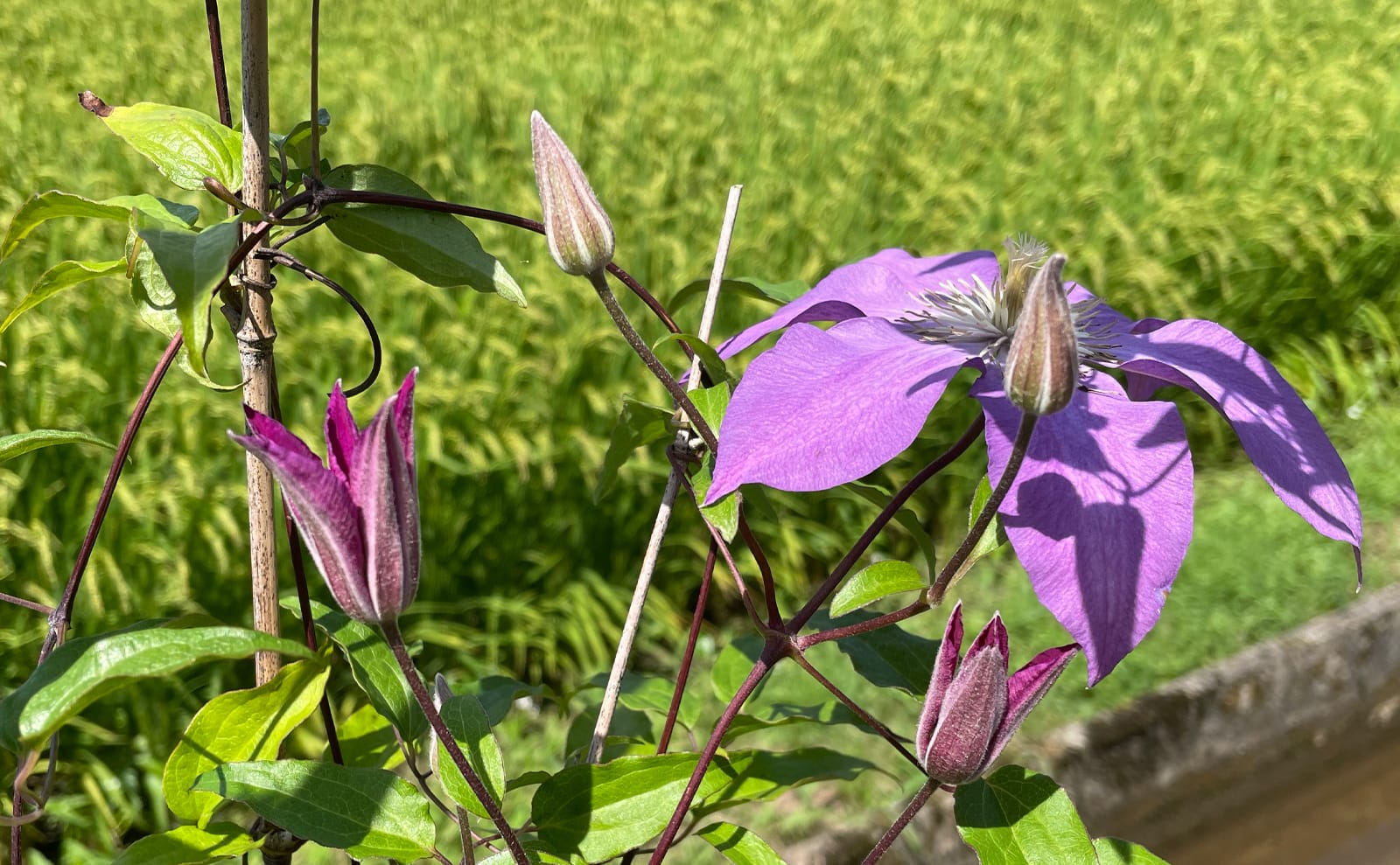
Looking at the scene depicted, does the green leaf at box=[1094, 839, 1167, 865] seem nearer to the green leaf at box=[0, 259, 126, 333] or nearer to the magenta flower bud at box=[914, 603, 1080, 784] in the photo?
the magenta flower bud at box=[914, 603, 1080, 784]

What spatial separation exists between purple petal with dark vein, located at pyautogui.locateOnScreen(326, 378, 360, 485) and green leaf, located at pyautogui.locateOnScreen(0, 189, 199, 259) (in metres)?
0.12

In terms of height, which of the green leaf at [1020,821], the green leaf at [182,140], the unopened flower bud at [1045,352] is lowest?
the green leaf at [1020,821]

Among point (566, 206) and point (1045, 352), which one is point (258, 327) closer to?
point (566, 206)

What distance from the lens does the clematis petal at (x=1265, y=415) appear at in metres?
0.43

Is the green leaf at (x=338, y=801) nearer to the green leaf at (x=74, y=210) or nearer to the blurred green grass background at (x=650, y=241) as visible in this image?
the green leaf at (x=74, y=210)

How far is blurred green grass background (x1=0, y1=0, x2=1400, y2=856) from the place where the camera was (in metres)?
1.78

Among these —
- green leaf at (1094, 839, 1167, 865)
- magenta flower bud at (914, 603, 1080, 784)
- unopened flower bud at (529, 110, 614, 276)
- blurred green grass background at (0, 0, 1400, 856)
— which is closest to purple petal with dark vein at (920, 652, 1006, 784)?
magenta flower bud at (914, 603, 1080, 784)

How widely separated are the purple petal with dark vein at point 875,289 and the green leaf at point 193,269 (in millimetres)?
244

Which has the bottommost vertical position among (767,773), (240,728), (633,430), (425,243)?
(767,773)

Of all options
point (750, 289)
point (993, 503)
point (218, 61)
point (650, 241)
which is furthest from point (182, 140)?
point (650, 241)

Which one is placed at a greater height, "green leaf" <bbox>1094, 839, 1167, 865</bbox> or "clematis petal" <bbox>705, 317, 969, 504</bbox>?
"clematis petal" <bbox>705, 317, 969, 504</bbox>

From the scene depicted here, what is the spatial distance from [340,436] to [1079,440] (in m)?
0.26

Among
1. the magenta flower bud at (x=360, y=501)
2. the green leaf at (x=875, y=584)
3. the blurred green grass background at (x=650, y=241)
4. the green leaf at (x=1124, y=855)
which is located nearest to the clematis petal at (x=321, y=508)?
the magenta flower bud at (x=360, y=501)

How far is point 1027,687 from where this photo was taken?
1.57ft
